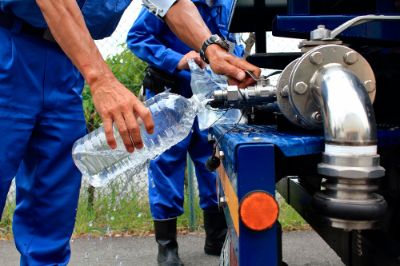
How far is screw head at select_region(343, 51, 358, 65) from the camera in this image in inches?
55.6

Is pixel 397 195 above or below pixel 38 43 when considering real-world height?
below

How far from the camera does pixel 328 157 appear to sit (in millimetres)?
1271

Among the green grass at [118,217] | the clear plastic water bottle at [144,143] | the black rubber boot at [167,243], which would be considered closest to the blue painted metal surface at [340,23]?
the clear plastic water bottle at [144,143]

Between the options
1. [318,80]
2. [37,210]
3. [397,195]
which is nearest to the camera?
[318,80]

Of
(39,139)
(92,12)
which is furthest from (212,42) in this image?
(39,139)

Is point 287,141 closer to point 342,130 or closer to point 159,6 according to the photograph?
point 342,130

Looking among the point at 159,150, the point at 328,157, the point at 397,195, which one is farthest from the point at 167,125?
the point at 328,157

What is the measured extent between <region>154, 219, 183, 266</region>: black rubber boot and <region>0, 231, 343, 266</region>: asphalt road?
0.19 meters

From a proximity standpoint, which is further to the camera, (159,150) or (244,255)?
(159,150)

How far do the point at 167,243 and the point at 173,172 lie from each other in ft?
1.51

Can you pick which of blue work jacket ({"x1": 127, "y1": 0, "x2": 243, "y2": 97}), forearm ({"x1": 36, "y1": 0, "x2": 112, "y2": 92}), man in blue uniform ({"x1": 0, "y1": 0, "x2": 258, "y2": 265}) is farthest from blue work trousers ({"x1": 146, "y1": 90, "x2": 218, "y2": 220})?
forearm ({"x1": 36, "y1": 0, "x2": 112, "y2": 92})

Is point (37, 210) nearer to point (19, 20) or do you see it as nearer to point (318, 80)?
point (19, 20)

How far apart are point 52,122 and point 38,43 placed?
335 millimetres

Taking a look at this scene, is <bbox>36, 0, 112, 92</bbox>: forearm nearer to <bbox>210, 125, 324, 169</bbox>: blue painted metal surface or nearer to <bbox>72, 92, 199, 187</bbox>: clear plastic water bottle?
<bbox>210, 125, 324, 169</bbox>: blue painted metal surface
